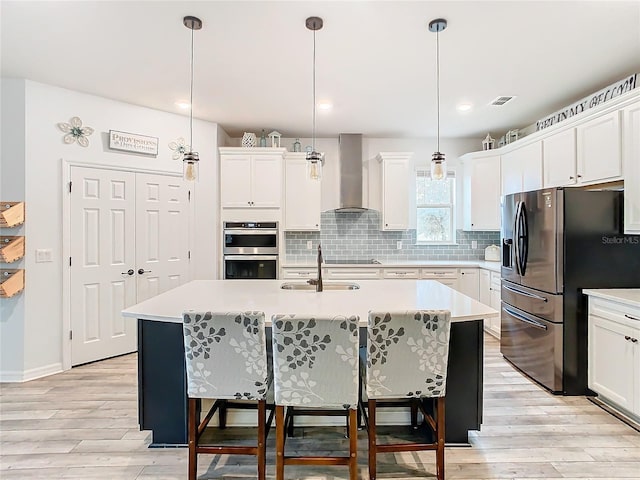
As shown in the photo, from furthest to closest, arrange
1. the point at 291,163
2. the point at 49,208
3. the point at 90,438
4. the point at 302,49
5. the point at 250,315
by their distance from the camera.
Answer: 1. the point at 291,163
2. the point at 49,208
3. the point at 302,49
4. the point at 90,438
5. the point at 250,315

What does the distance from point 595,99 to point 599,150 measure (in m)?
0.63

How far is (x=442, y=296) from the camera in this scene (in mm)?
2539

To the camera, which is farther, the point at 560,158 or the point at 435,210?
the point at 435,210

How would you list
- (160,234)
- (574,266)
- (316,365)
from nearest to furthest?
(316,365), (574,266), (160,234)

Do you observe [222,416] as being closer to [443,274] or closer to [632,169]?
[443,274]

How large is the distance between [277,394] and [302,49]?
7.80 ft

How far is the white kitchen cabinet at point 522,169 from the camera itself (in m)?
4.05

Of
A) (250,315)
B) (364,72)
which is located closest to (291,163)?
(364,72)

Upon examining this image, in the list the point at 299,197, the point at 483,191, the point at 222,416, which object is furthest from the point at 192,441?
the point at 483,191

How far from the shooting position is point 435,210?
216 inches

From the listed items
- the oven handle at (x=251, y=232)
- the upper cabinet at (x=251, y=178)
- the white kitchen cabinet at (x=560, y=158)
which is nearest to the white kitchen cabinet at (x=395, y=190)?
the upper cabinet at (x=251, y=178)

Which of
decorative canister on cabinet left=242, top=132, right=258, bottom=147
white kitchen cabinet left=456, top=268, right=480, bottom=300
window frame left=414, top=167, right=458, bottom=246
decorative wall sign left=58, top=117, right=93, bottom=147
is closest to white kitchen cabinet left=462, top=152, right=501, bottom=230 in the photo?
window frame left=414, top=167, right=458, bottom=246

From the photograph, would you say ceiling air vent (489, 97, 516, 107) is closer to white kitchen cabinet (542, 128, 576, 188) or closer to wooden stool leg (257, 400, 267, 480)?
white kitchen cabinet (542, 128, 576, 188)

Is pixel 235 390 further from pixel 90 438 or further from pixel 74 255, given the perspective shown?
pixel 74 255
